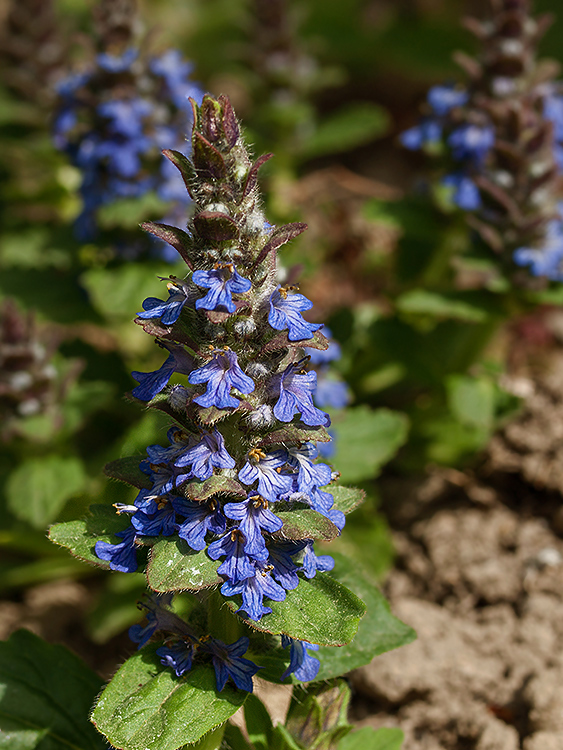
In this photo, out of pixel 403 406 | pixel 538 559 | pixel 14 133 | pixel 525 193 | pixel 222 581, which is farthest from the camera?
pixel 14 133

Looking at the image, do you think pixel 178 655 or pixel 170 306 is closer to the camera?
pixel 170 306

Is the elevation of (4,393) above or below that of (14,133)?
below

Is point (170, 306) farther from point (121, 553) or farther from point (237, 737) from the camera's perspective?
point (237, 737)

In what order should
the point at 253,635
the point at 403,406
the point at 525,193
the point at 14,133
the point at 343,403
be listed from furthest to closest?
the point at 14,133 → the point at 403,406 → the point at 525,193 → the point at 343,403 → the point at 253,635

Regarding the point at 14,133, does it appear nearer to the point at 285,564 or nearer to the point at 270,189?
the point at 270,189

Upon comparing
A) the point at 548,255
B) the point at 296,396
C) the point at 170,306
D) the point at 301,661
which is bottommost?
the point at 301,661

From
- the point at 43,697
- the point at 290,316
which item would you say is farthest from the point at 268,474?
the point at 43,697

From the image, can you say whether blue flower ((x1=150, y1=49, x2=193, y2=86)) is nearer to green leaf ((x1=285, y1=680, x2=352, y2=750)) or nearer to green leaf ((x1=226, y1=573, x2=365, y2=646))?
green leaf ((x1=226, y1=573, x2=365, y2=646))

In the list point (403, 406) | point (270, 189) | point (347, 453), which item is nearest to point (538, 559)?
point (347, 453)
